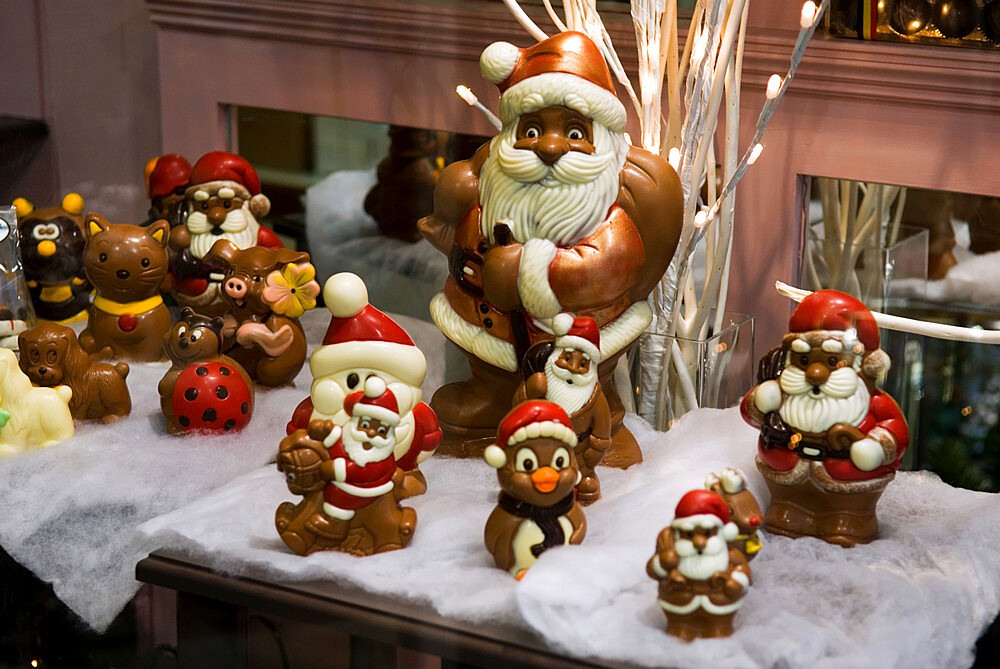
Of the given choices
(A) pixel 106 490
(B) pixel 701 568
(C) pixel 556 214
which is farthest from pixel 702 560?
(A) pixel 106 490

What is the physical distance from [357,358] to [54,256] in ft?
2.69

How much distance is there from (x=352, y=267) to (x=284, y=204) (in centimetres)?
17

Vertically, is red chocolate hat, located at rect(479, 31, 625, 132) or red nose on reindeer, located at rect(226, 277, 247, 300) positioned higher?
red chocolate hat, located at rect(479, 31, 625, 132)

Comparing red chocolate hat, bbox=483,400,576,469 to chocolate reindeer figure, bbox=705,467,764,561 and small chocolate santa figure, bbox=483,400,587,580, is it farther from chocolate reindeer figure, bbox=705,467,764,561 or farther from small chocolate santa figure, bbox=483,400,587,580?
chocolate reindeer figure, bbox=705,467,764,561

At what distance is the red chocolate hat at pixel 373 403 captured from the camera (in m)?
1.11

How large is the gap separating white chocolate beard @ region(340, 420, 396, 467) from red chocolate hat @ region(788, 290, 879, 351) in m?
0.42

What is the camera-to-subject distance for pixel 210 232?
5.68 ft

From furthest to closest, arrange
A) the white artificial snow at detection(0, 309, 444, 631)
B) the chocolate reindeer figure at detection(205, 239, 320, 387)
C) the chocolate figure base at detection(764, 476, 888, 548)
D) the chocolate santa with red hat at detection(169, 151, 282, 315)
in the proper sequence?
the chocolate santa with red hat at detection(169, 151, 282, 315), the chocolate reindeer figure at detection(205, 239, 320, 387), the white artificial snow at detection(0, 309, 444, 631), the chocolate figure base at detection(764, 476, 888, 548)

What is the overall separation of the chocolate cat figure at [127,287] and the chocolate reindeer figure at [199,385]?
0.63 ft

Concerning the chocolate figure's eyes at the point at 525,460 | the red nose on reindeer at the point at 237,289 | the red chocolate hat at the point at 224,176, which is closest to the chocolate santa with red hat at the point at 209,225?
the red chocolate hat at the point at 224,176

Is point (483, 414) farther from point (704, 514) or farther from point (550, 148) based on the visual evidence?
point (704, 514)

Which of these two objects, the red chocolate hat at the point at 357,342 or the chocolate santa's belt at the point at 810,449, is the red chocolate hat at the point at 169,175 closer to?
the red chocolate hat at the point at 357,342

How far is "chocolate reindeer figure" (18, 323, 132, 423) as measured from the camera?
1.48 m

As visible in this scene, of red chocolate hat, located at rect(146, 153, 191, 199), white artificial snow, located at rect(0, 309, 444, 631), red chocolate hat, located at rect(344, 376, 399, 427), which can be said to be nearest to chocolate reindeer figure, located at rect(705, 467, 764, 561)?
red chocolate hat, located at rect(344, 376, 399, 427)
